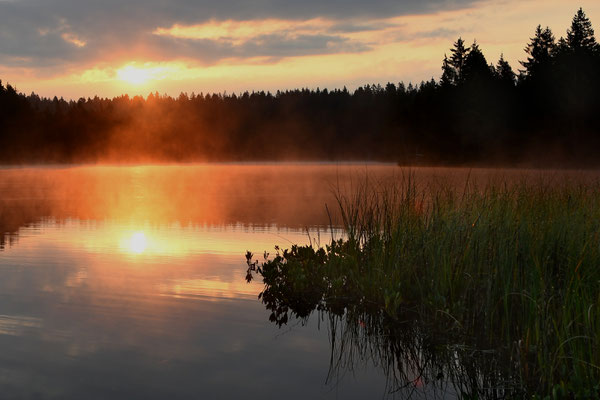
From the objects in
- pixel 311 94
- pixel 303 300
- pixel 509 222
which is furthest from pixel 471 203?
pixel 311 94

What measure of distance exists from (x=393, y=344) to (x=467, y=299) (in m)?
1.09

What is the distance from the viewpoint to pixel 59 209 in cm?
2406

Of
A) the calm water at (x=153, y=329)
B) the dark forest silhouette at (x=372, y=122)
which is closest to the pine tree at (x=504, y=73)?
the dark forest silhouette at (x=372, y=122)

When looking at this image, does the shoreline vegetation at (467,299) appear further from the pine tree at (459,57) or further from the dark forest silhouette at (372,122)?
the pine tree at (459,57)

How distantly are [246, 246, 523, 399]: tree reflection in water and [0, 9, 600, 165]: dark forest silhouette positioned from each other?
3.63 meters

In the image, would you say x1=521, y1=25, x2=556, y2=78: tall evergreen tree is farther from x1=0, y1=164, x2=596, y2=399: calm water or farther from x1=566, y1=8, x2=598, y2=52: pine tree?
x1=0, y1=164, x2=596, y2=399: calm water

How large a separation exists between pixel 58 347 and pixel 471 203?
6.03 metres

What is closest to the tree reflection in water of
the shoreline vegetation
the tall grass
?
the shoreline vegetation

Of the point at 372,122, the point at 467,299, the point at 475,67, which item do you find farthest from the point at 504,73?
the point at 372,122

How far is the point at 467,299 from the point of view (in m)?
7.41

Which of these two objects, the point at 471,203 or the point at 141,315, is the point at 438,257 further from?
the point at 141,315

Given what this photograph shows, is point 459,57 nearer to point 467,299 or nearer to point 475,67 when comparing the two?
point 475,67

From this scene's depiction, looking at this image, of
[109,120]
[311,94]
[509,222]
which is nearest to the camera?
[509,222]

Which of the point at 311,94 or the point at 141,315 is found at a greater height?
the point at 311,94
